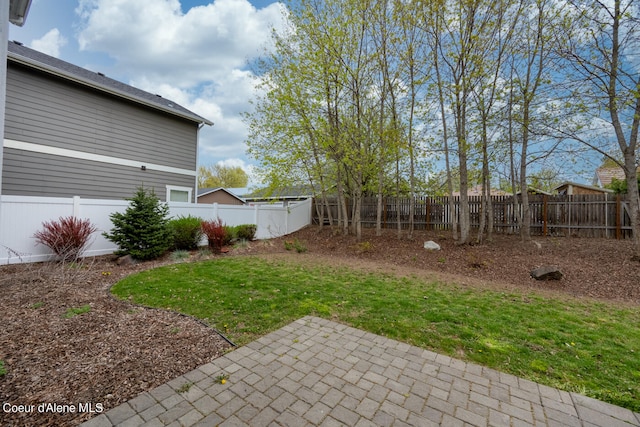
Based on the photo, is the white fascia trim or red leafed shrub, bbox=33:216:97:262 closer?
red leafed shrub, bbox=33:216:97:262

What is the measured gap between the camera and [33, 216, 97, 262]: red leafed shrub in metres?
6.17

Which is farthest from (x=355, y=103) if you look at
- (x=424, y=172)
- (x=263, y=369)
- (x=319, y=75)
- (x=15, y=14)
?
(x=263, y=369)

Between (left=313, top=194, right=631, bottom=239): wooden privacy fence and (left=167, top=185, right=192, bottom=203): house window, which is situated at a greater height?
(left=167, top=185, right=192, bottom=203): house window

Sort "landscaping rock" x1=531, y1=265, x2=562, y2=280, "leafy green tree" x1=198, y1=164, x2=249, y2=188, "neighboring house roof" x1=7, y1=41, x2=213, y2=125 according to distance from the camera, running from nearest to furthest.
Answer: "landscaping rock" x1=531, y1=265, x2=562, y2=280, "neighboring house roof" x1=7, y1=41, x2=213, y2=125, "leafy green tree" x1=198, y1=164, x2=249, y2=188

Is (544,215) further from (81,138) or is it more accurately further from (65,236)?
(81,138)

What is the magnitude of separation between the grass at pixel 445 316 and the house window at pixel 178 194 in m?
5.49

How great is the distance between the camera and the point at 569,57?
6.59m

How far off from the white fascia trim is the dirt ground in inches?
143

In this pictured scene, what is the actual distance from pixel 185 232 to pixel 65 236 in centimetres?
267

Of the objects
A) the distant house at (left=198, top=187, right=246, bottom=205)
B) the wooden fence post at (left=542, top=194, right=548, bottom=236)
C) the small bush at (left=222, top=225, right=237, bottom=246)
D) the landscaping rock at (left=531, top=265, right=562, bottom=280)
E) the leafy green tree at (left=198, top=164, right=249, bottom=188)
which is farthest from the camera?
the leafy green tree at (left=198, top=164, right=249, bottom=188)

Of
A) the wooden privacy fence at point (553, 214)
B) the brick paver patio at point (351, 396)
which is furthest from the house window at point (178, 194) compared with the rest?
the wooden privacy fence at point (553, 214)

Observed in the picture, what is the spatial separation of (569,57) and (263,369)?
30.8 feet

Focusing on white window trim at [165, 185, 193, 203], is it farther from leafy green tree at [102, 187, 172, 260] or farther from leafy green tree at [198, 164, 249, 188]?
leafy green tree at [198, 164, 249, 188]

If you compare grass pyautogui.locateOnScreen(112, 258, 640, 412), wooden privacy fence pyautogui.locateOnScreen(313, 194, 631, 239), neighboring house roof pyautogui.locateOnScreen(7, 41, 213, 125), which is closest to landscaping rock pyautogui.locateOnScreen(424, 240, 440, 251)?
wooden privacy fence pyautogui.locateOnScreen(313, 194, 631, 239)
